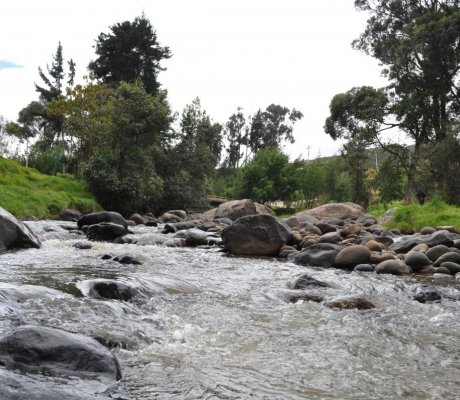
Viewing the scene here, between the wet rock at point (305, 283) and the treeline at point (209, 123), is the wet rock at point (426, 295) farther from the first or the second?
the treeline at point (209, 123)

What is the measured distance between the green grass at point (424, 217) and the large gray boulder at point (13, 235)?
1182 centimetres

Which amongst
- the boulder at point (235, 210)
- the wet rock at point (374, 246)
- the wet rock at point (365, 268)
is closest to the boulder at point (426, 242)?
the wet rock at point (374, 246)

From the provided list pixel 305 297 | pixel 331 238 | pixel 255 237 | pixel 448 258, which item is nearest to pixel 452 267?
pixel 448 258

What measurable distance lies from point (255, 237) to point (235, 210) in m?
10.0

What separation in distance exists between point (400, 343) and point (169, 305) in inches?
105

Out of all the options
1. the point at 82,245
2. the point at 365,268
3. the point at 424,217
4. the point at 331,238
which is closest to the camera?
the point at 365,268

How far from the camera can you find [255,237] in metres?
12.5

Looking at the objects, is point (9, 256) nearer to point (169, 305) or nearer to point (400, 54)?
point (169, 305)

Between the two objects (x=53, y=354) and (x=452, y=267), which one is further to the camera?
(x=452, y=267)

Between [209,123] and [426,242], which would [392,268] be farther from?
[209,123]

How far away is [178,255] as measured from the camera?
37.3 feet

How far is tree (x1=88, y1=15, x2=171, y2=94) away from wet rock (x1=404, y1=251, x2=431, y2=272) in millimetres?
32992

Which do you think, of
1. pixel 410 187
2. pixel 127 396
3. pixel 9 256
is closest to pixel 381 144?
pixel 410 187

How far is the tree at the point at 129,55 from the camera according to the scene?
132ft
